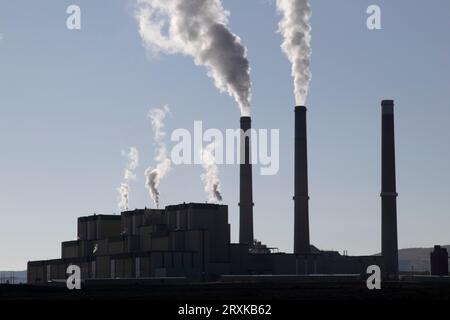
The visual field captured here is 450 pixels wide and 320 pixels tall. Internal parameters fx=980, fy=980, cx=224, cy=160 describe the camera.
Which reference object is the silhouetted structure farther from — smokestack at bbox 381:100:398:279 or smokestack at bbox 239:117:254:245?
smokestack at bbox 239:117:254:245

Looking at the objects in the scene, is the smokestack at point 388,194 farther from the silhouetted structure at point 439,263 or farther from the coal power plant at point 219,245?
the silhouetted structure at point 439,263

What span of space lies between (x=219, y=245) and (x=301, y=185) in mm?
13234

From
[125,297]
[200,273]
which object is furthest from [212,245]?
[125,297]

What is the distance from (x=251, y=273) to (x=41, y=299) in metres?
52.1

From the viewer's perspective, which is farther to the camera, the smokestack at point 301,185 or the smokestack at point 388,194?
the smokestack at point 301,185

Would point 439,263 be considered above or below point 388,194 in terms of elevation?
below

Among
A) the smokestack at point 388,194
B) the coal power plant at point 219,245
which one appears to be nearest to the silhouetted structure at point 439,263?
the coal power plant at point 219,245

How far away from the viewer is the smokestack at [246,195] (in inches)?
5300

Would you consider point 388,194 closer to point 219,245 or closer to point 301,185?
point 301,185

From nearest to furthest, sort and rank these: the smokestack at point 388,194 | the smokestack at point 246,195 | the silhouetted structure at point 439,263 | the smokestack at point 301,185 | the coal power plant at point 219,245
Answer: the coal power plant at point 219,245
the smokestack at point 388,194
the smokestack at point 301,185
the silhouetted structure at point 439,263
the smokestack at point 246,195

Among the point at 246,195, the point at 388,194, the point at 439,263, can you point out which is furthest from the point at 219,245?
the point at 439,263

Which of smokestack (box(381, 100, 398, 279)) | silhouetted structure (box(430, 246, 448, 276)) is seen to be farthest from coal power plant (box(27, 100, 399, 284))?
silhouetted structure (box(430, 246, 448, 276))

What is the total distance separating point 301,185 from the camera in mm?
127688
